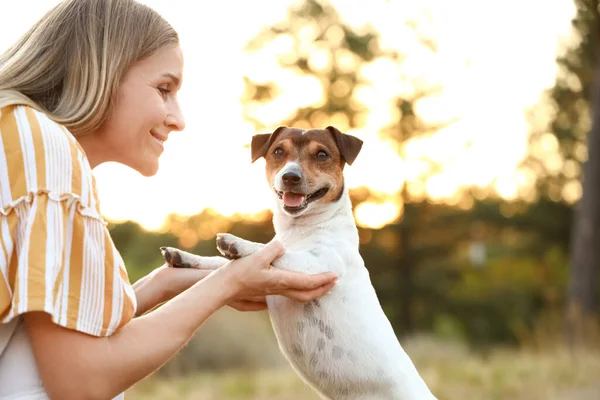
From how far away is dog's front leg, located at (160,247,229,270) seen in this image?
113 inches

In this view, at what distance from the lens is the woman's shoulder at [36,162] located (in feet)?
5.96

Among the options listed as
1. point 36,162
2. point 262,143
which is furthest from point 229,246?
point 262,143

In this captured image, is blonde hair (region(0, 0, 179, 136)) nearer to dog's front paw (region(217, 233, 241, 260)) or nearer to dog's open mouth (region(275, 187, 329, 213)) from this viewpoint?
dog's front paw (region(217, 233, 241, 260))

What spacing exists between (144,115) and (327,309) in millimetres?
1050

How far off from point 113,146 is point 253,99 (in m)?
16.1

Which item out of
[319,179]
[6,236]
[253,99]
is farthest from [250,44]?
[6,236]

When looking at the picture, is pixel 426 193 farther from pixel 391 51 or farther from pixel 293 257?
pixel 293 257

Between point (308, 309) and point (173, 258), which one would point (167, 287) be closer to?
point (173, 258)

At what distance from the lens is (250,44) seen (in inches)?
734

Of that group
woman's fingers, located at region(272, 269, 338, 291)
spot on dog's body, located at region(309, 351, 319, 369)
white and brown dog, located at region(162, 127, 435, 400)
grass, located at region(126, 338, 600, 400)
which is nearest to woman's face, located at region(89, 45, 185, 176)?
white and brown dog, located at region(162, 127, 435, 400)

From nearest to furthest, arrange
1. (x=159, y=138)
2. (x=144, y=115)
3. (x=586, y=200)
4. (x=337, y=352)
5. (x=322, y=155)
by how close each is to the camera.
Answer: (x=144, y=115) → (x=159, y=138) → (x=337, y=352) → (x=322, y=155) → (x=586, y=200)

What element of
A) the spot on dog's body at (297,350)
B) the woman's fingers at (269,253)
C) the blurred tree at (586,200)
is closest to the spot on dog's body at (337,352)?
the spot on dog's body at (297,350)

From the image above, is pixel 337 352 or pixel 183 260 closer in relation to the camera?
pixel 337 352

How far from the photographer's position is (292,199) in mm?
3045
